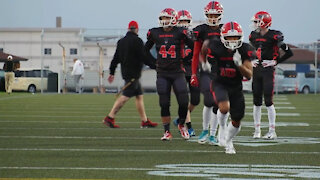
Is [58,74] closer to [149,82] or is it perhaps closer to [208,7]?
[149,82]

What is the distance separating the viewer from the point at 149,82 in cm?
3425

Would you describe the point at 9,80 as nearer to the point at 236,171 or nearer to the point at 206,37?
the point at 206,37

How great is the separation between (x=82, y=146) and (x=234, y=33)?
7.96 ft

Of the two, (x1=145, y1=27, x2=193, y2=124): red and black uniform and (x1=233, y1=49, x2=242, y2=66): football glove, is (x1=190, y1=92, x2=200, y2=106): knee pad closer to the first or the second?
(x1=145, y1=27, x2=193, y2=124): red and black uniform

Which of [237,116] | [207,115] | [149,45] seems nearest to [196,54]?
[207,115]

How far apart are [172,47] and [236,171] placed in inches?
147

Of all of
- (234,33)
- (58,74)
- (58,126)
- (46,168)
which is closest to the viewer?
(46,168)

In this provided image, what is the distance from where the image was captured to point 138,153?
9.20m

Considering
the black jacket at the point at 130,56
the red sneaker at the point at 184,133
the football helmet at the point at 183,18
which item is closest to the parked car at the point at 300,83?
the black jacket at the point at 130,56

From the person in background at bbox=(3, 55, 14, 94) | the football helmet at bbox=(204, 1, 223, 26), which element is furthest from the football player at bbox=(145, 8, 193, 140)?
the person in background at bbox=(3, 55, 14, 94)

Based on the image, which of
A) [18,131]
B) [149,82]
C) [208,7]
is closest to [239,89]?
[208,7]

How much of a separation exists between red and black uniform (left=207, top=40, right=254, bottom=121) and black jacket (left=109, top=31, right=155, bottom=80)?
170 inches

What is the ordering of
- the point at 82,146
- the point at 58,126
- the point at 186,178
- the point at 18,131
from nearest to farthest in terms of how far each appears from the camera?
the point at 186,178, the point at 82,146, the point at 18,131, the point at 58,126

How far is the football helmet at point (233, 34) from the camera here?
9023 millimetres
